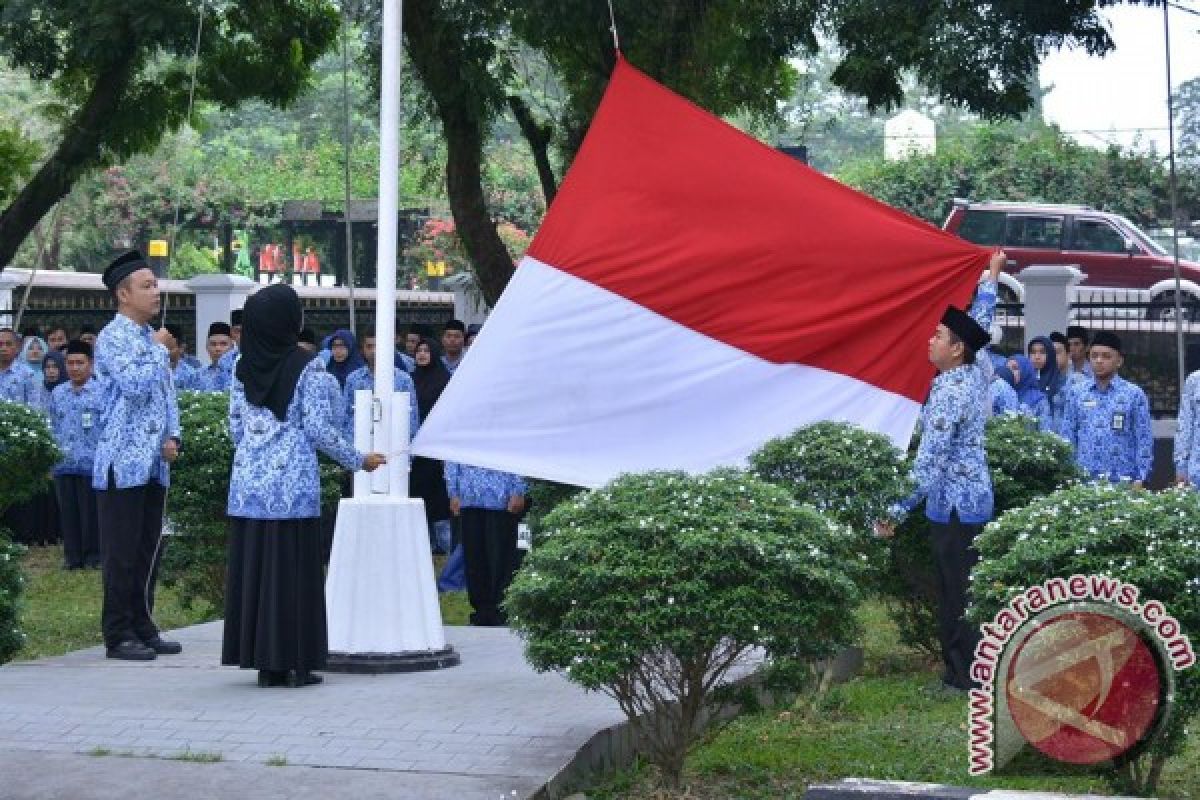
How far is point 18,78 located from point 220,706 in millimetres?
36556

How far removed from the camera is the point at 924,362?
9883 mm

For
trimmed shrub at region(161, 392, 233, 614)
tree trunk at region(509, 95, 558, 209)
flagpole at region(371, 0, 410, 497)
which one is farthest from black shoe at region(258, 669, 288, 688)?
tree trunk at region(509, 95, 558, 209)

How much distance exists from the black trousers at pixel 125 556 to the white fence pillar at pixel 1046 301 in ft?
37.8

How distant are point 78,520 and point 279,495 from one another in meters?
8.33

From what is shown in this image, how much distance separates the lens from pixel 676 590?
23.0ft

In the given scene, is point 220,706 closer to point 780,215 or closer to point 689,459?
point 689,459

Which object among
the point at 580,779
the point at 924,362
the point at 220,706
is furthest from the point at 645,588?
the point at 924,362

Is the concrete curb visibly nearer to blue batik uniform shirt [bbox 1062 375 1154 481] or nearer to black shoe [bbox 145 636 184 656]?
black shoe [bbox 145 636 184 656]

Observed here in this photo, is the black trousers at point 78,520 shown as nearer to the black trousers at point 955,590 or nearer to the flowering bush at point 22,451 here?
the flowering bush at point 22,451

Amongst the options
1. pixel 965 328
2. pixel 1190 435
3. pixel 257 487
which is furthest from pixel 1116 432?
pixel 257 487

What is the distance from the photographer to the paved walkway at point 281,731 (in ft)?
23.5

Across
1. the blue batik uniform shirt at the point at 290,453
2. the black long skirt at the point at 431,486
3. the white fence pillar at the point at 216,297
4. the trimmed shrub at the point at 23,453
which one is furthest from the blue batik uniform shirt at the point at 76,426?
the blue batik uniform shirt at the point at 290,453

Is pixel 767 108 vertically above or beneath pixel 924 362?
above

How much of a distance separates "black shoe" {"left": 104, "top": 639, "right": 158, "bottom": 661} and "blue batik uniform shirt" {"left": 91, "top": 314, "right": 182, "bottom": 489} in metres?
0.74
